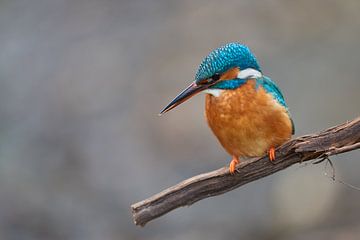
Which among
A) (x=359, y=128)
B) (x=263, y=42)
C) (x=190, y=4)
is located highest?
(x=190, y=4)

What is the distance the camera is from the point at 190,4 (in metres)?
8.27

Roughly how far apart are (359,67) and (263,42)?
116 centimetres

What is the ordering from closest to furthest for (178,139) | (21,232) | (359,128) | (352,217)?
(359,128) < (352,217) < (21,232) < (178,139)

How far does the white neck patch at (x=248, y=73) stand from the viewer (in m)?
2.78

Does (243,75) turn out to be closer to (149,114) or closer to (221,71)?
(221,71)

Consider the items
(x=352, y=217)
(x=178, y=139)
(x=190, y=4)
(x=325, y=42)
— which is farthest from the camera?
(x=190, y=4)

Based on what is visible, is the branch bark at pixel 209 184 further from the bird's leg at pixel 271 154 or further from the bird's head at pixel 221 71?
the bird's head at pixel 221 71

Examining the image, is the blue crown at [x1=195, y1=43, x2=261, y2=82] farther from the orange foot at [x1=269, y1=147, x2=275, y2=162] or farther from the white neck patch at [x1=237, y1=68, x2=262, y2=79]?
the orange foot at [x1=269, y1=147, x2=275, y2=162]

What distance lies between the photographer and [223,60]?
2.65m

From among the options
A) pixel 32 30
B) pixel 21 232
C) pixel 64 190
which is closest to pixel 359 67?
pixel 64 190

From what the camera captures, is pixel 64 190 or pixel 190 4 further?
pixel 190 4

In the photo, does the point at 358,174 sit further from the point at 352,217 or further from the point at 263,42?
the point at 263,42

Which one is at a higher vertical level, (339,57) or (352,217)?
(339,57)

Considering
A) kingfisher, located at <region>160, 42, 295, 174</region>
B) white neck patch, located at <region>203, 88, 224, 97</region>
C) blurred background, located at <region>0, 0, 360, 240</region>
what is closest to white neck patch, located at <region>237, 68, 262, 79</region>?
kingfisher, located at <region>160, 42, 295, 174</region>
